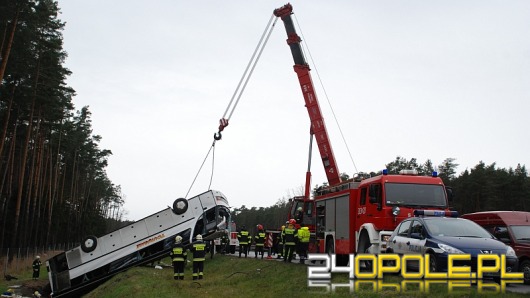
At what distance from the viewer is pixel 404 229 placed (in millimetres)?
11672

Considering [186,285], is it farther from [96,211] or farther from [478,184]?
[96,211]

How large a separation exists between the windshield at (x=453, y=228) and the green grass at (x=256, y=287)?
1269 mm

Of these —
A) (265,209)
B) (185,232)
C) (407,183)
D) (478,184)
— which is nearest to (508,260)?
(407,183)

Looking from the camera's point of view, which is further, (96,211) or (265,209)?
(265,209)

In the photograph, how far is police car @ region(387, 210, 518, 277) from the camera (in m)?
9.66

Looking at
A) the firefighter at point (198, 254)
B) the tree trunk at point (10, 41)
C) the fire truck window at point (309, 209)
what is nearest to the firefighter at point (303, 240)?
the fire truck window at point (309, 209)

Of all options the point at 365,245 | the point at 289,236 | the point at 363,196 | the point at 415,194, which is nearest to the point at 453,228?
the point at 415,194

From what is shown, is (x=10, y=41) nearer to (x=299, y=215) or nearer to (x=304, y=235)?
(x=299, y=215)

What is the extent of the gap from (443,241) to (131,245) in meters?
13.5

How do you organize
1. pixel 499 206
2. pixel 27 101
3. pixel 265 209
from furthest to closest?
pixel 265 209, pixel 499 206, pixel 27 101

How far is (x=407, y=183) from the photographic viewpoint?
14.4 metres

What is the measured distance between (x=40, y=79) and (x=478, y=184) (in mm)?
48185

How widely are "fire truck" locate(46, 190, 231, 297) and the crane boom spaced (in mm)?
5162

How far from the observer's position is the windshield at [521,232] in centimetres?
1348
